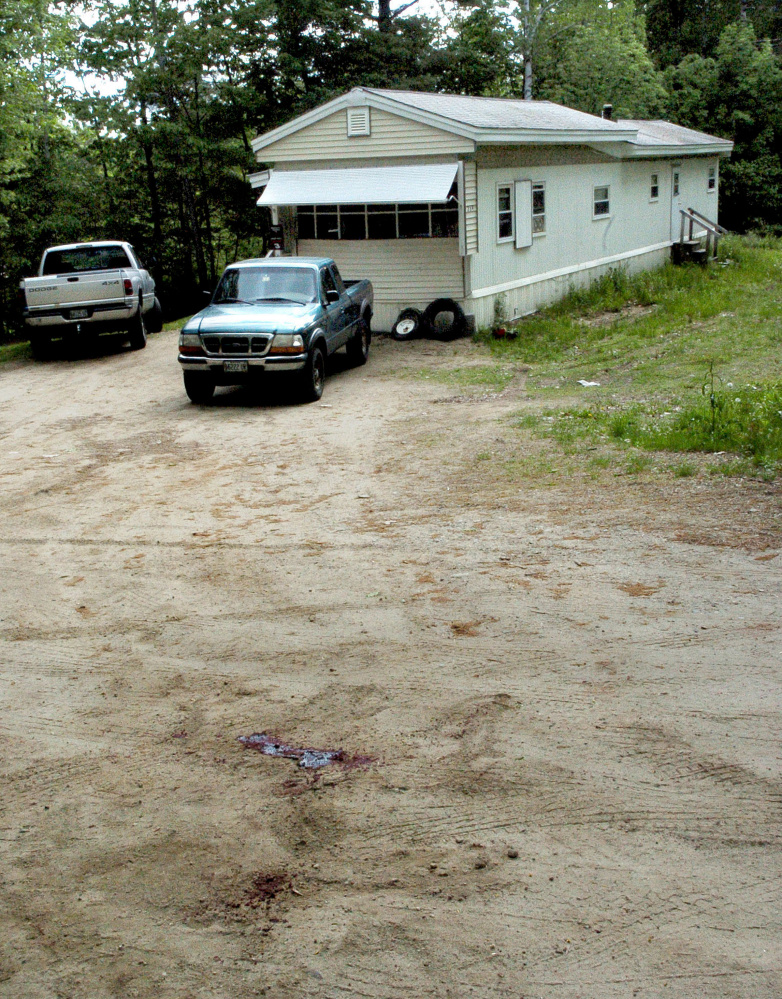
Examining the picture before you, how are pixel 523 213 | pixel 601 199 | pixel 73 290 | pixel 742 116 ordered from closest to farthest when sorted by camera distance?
pixel 73 290, pixel 523 213, pixel 601 199, pixel 742 116

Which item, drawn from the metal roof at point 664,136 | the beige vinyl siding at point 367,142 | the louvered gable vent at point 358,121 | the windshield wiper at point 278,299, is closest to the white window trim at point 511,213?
the beige vinyl siding at point 367,142

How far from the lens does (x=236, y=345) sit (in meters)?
13.4

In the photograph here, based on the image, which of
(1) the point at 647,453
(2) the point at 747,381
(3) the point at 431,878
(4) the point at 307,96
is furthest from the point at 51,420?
(4) the point at 307,96

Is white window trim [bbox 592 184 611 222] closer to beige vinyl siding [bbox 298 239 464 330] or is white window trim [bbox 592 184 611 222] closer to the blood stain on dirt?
beige vinyl siding [bbox 298 239 464 330]

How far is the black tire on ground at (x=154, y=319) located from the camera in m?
21.2

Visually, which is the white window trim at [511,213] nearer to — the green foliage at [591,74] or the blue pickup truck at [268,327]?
the blue pickup truck at [268,327]

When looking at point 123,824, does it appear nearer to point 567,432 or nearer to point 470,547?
point 470,547

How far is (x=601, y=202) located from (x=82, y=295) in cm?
1254

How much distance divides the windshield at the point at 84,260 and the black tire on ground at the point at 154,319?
1.92 metres

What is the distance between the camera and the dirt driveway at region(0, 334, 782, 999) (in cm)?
351

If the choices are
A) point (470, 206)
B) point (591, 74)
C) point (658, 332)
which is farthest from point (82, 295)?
point (591, 74)

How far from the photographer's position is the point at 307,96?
28.7 metres

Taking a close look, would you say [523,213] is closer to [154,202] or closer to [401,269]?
[401,269]

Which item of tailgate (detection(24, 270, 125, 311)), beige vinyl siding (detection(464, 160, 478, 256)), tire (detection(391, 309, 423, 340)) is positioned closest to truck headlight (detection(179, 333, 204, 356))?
tailgate (detection(24, 270, 125, 311))
